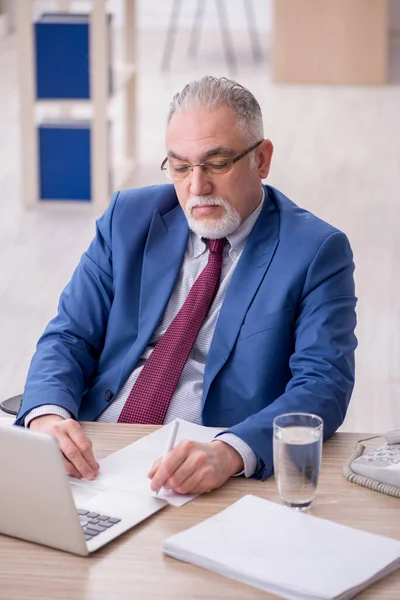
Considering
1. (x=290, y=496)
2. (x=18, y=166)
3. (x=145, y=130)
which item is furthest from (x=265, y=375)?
(x=145, y=130)

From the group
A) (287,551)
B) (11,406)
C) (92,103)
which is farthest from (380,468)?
(92,103)

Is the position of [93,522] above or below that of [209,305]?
below

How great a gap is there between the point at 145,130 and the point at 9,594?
6913 mm

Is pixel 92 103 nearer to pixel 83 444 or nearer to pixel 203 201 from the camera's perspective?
pixel 203 201

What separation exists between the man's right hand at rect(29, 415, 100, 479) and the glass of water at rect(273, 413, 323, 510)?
0.29 meters

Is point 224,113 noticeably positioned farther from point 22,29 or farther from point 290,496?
point 22,29

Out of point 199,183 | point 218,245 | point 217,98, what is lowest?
point 218,245

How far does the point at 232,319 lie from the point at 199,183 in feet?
0.87

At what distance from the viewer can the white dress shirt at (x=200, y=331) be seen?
2.05 m

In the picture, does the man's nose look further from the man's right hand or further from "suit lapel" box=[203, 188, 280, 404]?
the man's right hand

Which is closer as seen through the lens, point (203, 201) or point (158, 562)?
point (158, 562)

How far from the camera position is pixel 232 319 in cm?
203

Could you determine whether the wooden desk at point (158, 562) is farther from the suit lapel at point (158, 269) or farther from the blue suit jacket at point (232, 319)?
the suit lapel at point (158, 269)

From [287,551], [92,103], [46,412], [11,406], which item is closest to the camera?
[287,551]
